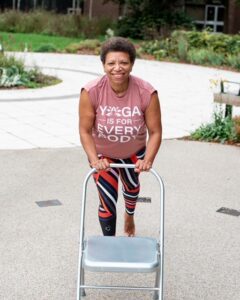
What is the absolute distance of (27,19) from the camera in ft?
111

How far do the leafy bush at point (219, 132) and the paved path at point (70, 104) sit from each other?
45 cm

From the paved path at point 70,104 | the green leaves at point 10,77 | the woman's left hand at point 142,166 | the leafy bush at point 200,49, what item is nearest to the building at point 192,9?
the leafy bush at point 200,49

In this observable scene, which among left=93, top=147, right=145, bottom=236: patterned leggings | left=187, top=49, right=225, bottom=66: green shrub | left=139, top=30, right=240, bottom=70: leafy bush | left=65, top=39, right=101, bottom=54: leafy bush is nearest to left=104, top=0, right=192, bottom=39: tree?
left=65, top=39, right=101, bottom=54: leafy bush

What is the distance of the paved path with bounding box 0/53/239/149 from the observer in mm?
9609

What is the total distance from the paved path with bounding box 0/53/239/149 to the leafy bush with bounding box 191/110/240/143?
45 centimetres

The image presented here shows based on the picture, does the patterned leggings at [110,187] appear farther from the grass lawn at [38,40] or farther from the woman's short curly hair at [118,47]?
the grass lawn at [38,40]

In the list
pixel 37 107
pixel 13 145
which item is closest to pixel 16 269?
pixel 13 145

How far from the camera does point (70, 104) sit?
41.9ft

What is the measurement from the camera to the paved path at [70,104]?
9609mm

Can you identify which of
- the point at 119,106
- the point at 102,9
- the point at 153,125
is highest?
the point at 102,9

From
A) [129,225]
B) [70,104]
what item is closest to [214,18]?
[70,104]

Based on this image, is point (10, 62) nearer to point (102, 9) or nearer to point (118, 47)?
point (118, 47)

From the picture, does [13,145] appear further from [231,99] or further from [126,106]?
[126,106]

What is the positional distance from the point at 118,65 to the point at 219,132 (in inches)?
224
